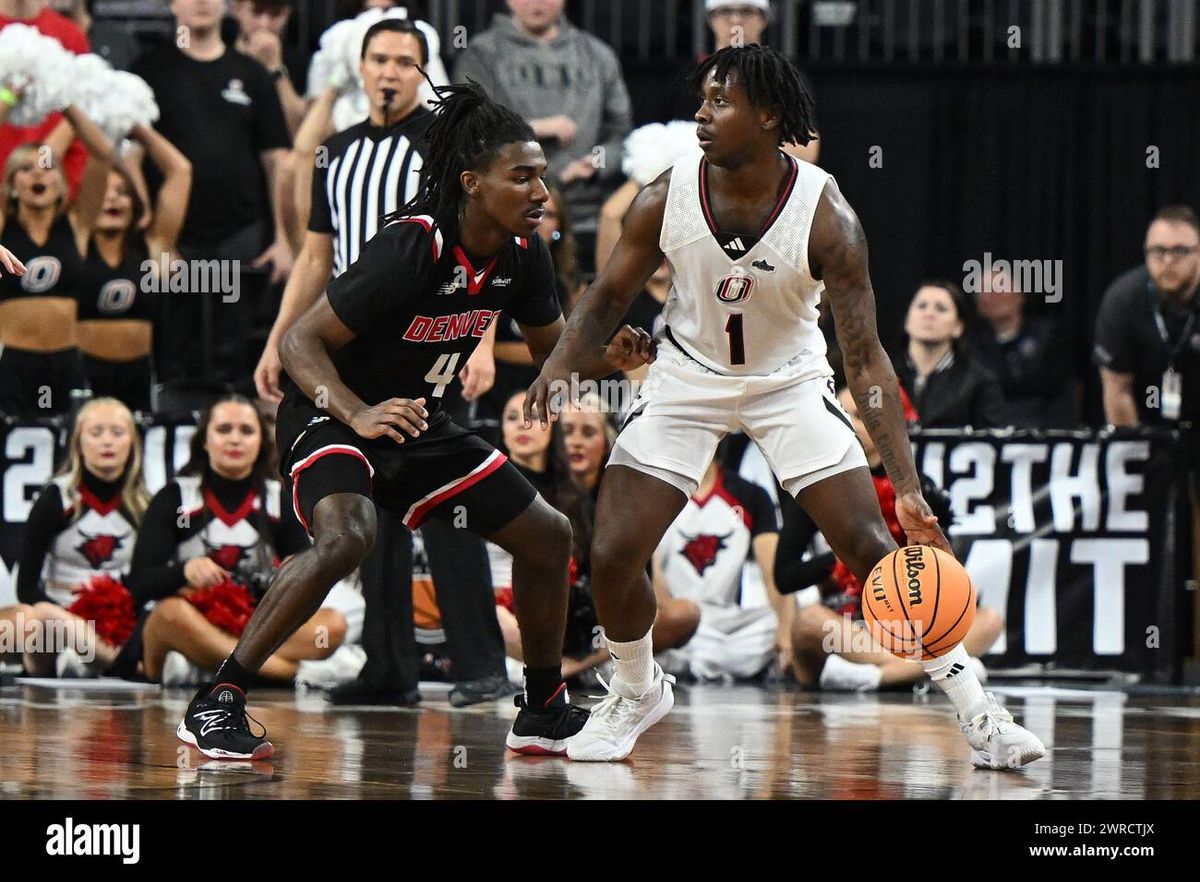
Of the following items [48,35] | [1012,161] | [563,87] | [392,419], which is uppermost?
[48,35]

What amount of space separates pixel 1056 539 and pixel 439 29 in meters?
4.05

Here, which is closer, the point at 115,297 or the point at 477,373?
the point at 477,373

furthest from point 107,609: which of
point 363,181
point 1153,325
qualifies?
point 1153,325

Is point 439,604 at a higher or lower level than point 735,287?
lower

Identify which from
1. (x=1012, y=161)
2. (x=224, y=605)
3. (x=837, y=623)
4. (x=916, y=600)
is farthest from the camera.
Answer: (x=1012, y=161)

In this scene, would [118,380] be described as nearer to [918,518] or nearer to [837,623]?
[837,623]

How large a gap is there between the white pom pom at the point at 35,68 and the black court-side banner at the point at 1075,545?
4024mm

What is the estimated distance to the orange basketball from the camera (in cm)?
489

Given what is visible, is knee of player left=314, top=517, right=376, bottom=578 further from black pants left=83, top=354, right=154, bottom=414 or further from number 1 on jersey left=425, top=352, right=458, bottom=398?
black pants left=83, top=354, right=154, bottom=414

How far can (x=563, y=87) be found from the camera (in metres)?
8.61

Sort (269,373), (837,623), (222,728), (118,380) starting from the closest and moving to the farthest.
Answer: (222,728)
(269,373)
(837,623)
(118,380)

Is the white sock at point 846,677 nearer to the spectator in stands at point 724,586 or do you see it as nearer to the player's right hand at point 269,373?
the spectator in stands at point 724,586

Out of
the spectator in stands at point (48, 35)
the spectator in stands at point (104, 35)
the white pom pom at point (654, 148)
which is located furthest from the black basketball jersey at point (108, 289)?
the white pom pom at point (654, 148)

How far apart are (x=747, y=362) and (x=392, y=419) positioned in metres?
1.00
